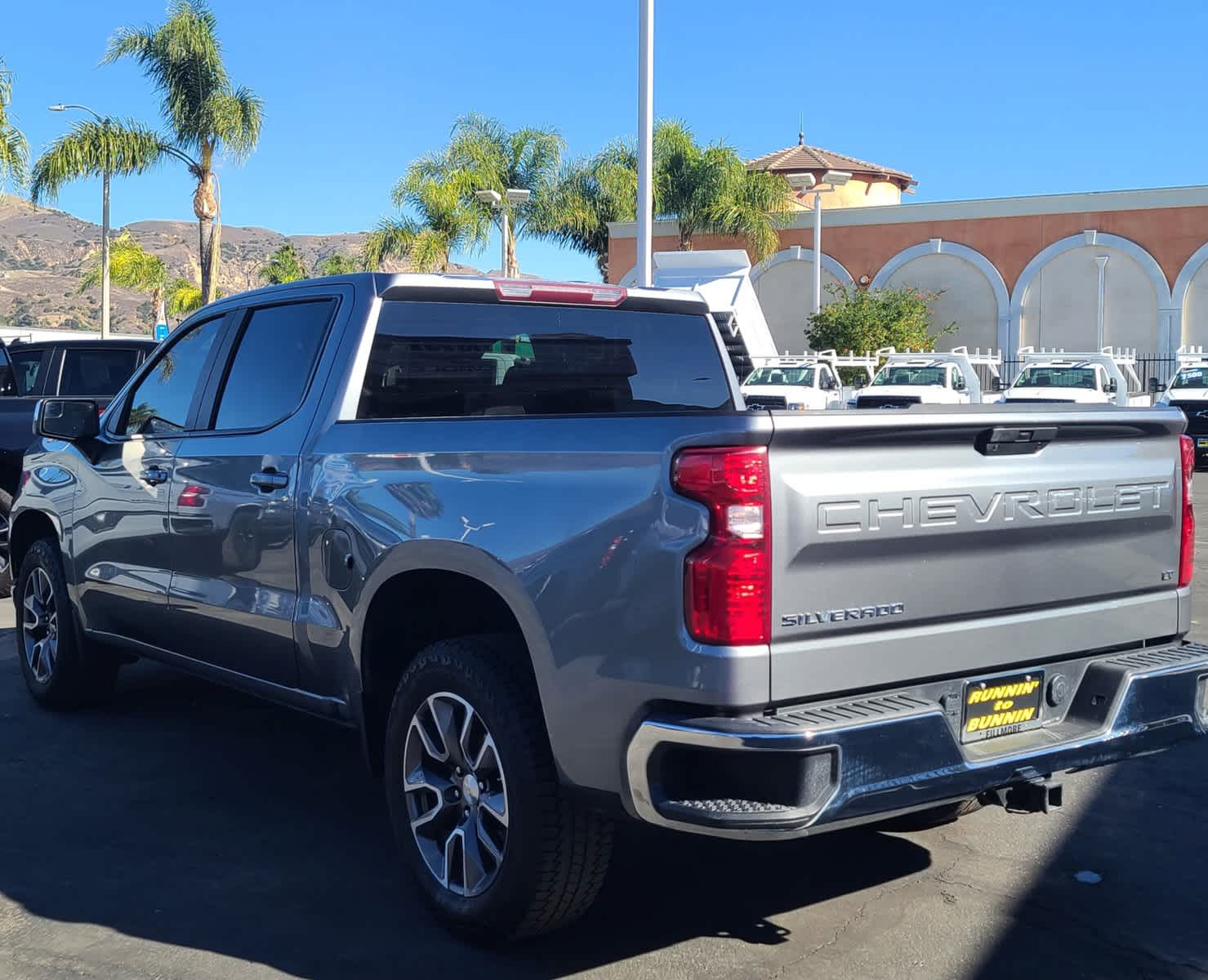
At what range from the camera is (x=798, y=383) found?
2925cm

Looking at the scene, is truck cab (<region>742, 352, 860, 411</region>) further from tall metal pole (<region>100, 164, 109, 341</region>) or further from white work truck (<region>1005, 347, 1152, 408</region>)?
tall metal pole (<region>100, 164, 109, 341</region>)

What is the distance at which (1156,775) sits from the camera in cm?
584

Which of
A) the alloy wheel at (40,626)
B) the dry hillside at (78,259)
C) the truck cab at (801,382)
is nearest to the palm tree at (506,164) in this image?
the truck cab at (801,382)

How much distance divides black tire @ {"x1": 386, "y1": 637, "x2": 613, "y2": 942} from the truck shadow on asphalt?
0.15 metres

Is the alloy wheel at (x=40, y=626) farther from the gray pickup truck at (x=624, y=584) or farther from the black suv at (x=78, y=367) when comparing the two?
the black suv at (x=78, y=367)

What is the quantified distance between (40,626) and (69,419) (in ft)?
4.44

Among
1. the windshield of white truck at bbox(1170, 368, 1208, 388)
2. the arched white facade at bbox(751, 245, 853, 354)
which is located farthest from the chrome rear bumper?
the arched white facade at bbox(751, 245, 853, 354)

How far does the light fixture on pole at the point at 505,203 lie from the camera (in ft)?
110

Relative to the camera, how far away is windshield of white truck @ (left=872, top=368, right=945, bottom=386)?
2722cm

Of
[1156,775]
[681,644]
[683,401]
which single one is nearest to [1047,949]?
[681,644]

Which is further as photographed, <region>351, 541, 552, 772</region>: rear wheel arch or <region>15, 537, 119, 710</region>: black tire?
<region>15, 537, 119, 710</region>: black tire

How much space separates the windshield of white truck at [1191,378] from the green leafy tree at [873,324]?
46.5 ft

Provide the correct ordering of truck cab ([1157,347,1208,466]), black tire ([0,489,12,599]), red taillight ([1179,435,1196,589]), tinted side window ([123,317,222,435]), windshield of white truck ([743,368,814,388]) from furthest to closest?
windshield of white truck ([743,368,814,388])
truck cab ([1157,347,1208,466])
black tire ([0,489,12,599])
tinted side window ([123,317,222,435])
red taillight ([1179,435,1196,589])

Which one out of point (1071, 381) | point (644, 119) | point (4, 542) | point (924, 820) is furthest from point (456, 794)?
point (1071, 381)
